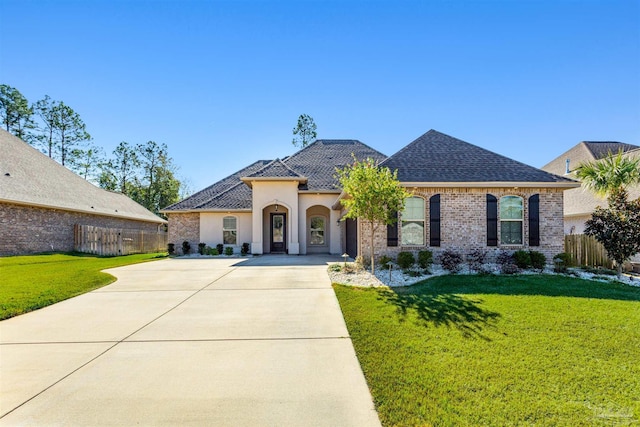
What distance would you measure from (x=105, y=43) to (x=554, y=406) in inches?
637

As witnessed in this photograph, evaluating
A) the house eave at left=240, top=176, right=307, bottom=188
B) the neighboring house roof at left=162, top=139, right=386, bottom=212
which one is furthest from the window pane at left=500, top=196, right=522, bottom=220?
the house eave at left=240, top=176, right=307, bottom=188

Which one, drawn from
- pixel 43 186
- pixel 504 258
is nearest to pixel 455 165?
pixel 504 258

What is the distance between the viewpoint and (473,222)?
Answer: 1196 centimetres

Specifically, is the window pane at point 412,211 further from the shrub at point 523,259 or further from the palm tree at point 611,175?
the palm tree at point 611,175

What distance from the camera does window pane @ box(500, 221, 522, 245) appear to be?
12016 mm

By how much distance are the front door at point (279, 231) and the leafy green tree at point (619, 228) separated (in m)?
15.2

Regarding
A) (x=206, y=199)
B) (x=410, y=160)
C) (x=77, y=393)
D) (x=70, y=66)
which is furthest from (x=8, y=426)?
(x=206, y=199)

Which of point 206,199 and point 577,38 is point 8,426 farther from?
point 206,199

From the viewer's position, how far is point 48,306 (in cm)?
695

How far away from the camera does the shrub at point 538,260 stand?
1123 centimetres

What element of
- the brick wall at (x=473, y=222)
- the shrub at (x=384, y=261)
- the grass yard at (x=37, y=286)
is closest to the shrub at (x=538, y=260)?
the brick wall at (x=473, y=222)

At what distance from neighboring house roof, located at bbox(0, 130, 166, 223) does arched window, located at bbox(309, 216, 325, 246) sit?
15251 millimetres

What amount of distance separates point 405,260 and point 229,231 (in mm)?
12523

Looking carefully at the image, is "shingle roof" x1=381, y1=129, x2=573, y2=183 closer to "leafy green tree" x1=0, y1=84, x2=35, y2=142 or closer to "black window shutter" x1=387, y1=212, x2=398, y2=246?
"black window shutter" x1=387, y1=212, x2=398, y2=246
